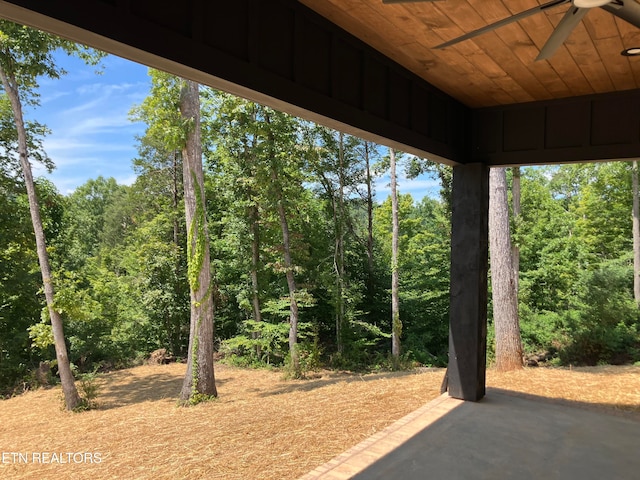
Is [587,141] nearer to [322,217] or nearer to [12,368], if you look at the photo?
[322,217]

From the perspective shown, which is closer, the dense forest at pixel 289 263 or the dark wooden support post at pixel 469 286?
the dark wooden support post at pixel 469 286

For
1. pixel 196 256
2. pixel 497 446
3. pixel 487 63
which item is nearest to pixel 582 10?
pixel 487 63

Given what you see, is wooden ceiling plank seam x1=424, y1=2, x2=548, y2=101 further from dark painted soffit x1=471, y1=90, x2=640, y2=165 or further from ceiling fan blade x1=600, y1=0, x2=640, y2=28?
ceiling fan blade x1=600, y1=0, x2=640, y2=28

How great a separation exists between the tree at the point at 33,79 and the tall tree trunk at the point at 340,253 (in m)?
7.39

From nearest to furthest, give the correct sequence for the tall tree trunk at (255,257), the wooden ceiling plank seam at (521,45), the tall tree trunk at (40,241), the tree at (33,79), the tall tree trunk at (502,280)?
the wooden ceiling plank seam at (521,45), the tall tree trunk at (502,280), the tree at (33,79), the tall tree trunk at (40,241), the tall tree trunk at (255,257)

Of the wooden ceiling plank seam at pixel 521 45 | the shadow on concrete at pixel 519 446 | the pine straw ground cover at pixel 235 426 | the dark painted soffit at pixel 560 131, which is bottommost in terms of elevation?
the pine straw ground cover at pixel 235 426

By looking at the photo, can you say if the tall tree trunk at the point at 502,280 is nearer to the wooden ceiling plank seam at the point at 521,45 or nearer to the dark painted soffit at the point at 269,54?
the wooden ceiling plank seam at the point at 521,45

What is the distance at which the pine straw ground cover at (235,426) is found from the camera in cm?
473

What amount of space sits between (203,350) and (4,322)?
793 cm

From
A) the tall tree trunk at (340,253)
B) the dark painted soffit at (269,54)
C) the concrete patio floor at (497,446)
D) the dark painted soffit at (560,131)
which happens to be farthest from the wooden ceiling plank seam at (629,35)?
the tall tree trunk at (340,253)

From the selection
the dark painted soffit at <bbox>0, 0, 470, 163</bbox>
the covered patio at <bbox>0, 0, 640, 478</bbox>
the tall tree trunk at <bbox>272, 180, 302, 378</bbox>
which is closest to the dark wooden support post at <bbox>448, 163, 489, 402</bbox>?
the covered patio at <bbox>0, 0, 640, 478</bbox>

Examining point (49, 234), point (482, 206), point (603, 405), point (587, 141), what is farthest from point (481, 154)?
point (49, 234)

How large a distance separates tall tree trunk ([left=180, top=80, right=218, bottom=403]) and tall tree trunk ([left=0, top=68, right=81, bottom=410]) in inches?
94.9

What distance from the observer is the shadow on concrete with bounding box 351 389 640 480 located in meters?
2.98
